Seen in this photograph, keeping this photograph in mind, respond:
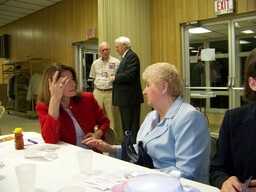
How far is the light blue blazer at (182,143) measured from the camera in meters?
Answer: 1.40

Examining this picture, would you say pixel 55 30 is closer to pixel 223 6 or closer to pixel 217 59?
pixel 217 59

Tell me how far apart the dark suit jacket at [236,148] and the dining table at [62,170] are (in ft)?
0.67

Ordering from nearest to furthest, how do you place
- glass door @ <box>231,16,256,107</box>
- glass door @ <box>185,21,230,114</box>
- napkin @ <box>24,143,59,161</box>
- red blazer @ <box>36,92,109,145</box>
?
napkin @ <box>24,143,59,161</box>
red blazer @ <box>36,92,109,145</box>
glass door @ <box>231,16,256,107</box>
glass door @ <box>185,21,230,114</box>

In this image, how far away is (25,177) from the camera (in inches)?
44.8

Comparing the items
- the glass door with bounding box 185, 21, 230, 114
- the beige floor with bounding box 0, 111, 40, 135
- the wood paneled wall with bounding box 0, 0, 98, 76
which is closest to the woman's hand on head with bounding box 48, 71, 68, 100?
Answer: the glass door with bounding box 185, 21, 230, 114

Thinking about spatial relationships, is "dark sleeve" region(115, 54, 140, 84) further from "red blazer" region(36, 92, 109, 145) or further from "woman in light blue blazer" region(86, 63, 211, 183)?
"woman in light blue blazer" region(86, 63, 211, 183)

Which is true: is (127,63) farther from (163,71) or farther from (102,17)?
(163,71)

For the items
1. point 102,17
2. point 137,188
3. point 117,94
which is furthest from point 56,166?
point 102,17

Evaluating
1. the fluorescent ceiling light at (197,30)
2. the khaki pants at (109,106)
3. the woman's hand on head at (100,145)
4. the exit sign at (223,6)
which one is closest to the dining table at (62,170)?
the woman's hand on head at (100,145)

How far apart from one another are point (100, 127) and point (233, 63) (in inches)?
123

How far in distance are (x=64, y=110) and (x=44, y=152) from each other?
1.69ft

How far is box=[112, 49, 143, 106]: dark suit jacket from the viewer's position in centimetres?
401

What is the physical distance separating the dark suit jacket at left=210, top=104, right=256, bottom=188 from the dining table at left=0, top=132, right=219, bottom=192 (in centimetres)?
20

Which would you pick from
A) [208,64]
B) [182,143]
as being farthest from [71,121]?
[208,64]
